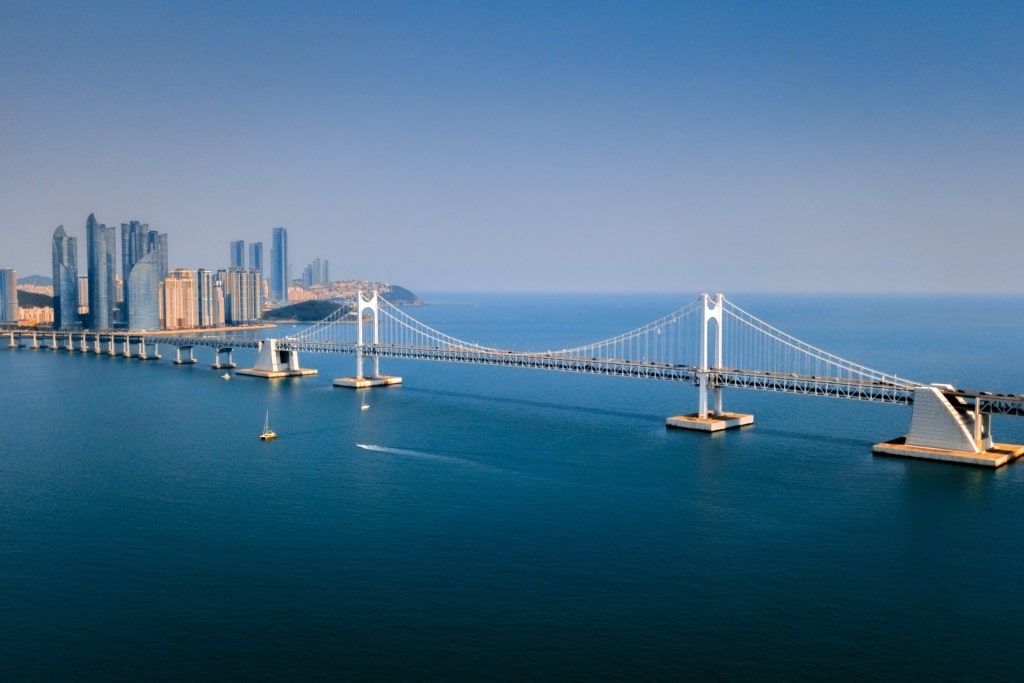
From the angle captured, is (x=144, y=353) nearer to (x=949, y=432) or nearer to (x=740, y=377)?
(x=740, y=377)

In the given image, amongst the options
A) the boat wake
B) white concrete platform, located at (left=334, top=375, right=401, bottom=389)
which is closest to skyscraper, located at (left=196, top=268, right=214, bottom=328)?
white concrete platform, located at (left=334, top=375, right=401, bottom=389)

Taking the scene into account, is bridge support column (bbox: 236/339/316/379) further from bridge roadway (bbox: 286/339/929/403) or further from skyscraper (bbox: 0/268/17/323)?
skyscraper (bbox: 0/268/17/323)

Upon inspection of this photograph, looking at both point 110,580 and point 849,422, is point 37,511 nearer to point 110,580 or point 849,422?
point 110,580

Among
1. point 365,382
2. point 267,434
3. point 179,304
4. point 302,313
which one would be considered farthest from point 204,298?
point 267,434

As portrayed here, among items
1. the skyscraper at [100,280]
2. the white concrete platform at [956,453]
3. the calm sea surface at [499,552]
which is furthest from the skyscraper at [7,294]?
the white concrete platform at [956,453]

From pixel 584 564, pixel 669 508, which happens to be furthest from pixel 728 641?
pixel 669 508

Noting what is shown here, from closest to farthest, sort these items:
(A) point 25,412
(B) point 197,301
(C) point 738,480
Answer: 1. (C) point 738,480
2. (A) point 25,412
3. (B) point 197,301
